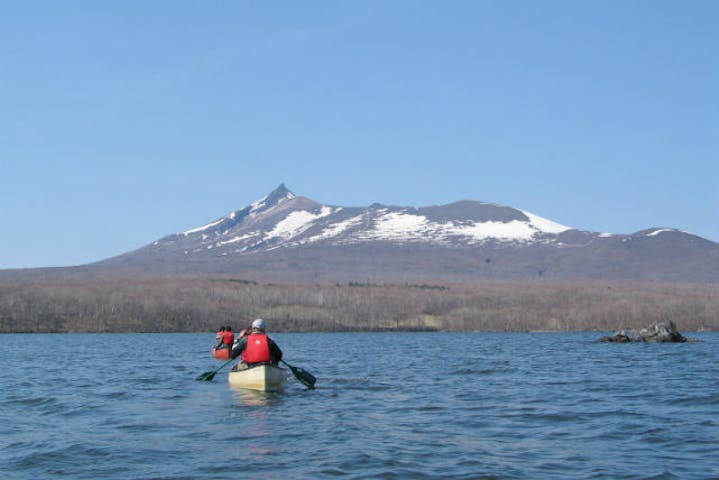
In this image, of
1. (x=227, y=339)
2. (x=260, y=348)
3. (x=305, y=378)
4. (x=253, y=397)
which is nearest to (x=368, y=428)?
(x=253, y=397)

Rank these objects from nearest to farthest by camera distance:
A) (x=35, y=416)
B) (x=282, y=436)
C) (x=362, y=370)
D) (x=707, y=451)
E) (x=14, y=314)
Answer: (x=707, y=451) → (x=282, y=436) → (x=35, y=416) → (x=362, y=370) → (x=14, y=314)

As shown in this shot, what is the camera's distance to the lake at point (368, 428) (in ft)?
68.7

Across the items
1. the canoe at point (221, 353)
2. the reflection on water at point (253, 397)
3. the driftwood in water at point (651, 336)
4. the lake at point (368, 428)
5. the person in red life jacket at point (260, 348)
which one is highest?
the person in red life jacket at point (260, 348)

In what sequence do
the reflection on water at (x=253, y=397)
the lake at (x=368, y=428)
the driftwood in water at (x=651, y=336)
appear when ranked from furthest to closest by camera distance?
the driftwood in water at (x=651, y=336)
the reflection on water at (x=253, y=397)
the lake at (x=368, y=428)

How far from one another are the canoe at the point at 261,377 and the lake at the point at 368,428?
68 cm

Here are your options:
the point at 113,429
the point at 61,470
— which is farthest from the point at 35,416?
the point at 61,470

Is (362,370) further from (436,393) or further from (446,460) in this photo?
(446,460)

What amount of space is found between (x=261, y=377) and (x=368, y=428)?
12246 millimetres

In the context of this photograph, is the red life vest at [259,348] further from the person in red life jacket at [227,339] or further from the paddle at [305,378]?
the person in red life jacket at [227,339]

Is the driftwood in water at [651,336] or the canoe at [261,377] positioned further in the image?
the driftwood in water at [651,336]

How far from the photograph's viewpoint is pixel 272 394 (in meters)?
38.0

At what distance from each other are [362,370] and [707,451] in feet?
105

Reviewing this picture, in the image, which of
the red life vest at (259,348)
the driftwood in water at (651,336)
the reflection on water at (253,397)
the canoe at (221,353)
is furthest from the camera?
the driftwood in water at (651,336)

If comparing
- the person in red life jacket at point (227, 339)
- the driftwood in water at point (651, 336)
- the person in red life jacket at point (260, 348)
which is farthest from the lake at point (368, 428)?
the driftwood in water at point (651, 336)
